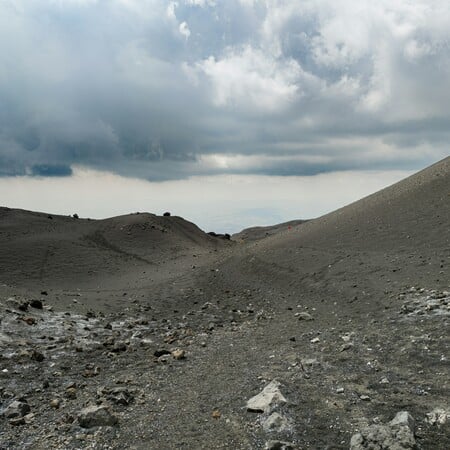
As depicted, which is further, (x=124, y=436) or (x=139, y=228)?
(x=139, y=228)

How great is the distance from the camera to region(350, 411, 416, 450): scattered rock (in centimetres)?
477

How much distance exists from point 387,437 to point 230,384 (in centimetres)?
276

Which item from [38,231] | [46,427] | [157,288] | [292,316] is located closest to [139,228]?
[38,231]

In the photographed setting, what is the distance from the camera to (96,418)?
586 centimetres

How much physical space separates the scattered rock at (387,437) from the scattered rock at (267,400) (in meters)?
1.17

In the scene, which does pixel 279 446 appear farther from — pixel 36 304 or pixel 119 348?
pixel 36 304

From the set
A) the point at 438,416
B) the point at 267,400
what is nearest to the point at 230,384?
the point at 267,400

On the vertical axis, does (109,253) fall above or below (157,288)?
above

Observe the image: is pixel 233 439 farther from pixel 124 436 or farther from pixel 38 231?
pixel 38 231

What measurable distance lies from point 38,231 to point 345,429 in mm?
30747

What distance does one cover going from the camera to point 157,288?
1831 centimetres

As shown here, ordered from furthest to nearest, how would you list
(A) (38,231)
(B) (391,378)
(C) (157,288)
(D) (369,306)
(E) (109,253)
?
1. (A) (38,231)
2. (E) (109,253)
3. (C) (157,288)
4. (D) (369,306)
5. (B) (391,378)

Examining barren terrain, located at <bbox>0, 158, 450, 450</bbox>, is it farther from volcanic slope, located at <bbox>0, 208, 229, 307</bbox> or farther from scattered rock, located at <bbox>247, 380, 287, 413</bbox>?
volcanic slope, located at <bbox>0, 208, 229, 307</bbox>

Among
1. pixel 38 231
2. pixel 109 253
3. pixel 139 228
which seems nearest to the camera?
pixel 109 253
